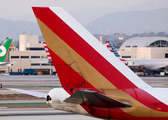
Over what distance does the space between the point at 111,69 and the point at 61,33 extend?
243 cm

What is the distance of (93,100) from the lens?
33.9 feet

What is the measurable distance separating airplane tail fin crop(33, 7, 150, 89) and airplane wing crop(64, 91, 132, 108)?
927 mm

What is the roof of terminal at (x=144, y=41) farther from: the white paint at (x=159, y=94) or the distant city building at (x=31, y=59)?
the white paint at (x=159, y=94)

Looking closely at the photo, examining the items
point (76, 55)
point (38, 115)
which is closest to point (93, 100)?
point (76, 55)

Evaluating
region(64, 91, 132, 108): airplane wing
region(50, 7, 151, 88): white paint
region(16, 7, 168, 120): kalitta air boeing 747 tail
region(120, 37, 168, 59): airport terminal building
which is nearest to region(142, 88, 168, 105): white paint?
region(16, 7, 168, 120): kalitta air boeing 747 tail

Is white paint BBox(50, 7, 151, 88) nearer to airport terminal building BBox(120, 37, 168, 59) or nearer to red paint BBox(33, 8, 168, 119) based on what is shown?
red paint BBox(33, 8, 168, 119)

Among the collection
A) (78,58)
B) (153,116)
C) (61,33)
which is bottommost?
(153,116)

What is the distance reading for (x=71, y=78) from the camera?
11.5m

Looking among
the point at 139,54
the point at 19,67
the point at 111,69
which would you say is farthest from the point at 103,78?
the point at 19,67

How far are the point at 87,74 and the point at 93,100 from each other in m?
1.45

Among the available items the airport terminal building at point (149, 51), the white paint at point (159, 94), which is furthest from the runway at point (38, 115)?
the airport terminal building at point (149, 51)

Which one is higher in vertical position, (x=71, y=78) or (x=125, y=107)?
(x=71, y=78)

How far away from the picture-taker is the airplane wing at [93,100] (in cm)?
964

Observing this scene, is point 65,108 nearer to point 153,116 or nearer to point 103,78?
point 103,78
